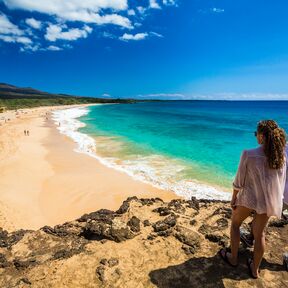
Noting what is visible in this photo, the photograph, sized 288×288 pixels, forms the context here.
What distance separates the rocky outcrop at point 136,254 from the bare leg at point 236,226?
0.21m

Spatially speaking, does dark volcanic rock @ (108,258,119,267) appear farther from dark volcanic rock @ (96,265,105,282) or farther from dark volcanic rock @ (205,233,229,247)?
dark volcanic rock @ (205,233,229,247)

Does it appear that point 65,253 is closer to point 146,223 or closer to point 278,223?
point 146,223

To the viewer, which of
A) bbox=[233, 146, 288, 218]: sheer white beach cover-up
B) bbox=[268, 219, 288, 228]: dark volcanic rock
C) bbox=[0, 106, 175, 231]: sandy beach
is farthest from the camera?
bbox=[0, 106, 175, 231]: sandy beach

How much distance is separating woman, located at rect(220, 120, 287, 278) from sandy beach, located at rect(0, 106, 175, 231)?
6.47 m

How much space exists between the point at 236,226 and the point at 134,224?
101 inches

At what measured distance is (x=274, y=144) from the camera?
9.89 ft

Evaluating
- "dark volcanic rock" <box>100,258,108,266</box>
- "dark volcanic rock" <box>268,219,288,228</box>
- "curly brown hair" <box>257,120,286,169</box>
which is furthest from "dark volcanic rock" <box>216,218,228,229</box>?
"curly brown hair" <box>257,120,286,169</box>

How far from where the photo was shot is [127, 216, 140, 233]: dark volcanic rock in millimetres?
5406

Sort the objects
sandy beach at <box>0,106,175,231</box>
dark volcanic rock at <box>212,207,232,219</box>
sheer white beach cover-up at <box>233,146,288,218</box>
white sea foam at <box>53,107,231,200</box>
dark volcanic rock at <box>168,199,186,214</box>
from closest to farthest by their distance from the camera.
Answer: sheer white beach cover-up at <box>233,146,288,218</box> < dark volcanic rock at <box>212,207,232,219</box> < dark volcanic rock at <box>168,199,186,214</box> < sandy beach at <box>0,106,175,231</box> < white sea foam at <box>53,107,231,200</box>

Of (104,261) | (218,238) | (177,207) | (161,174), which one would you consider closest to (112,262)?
(104,261)

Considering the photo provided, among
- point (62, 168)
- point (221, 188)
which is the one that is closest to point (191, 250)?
point (221, 188)

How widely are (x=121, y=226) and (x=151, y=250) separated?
2.83 feet

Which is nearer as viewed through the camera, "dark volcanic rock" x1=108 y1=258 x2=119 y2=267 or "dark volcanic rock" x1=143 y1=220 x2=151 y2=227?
"dark volcanic rock" x1=108 y1=258 x2=119 y2=267

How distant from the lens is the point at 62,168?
46.5ft
